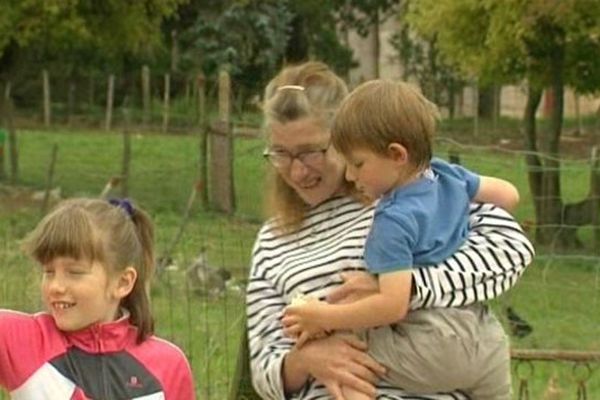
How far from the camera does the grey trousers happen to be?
12.4 feet

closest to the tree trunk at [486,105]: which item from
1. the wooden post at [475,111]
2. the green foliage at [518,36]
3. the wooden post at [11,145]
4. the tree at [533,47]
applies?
the wooden post at [475,111]

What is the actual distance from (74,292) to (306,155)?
25.1 inches

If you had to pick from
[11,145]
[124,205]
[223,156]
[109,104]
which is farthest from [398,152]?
[109,104]

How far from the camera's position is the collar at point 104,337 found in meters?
3.64

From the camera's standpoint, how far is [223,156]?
61.3ft

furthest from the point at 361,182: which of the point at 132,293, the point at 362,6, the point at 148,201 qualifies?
the point at 362,6

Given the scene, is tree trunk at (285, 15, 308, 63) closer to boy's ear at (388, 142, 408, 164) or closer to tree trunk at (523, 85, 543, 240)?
tree trunk at (523, 85, 543, 240)

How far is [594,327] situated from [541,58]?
33.0 feet

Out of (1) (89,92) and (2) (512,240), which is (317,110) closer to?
(2) (512,240)

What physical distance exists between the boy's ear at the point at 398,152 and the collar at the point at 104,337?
0.65 meters

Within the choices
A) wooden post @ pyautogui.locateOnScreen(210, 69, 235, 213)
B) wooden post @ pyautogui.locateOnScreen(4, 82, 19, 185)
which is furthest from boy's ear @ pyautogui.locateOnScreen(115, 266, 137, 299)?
wooden post @ pyautogui.locateOnScreen(4, 82, 19, 185)

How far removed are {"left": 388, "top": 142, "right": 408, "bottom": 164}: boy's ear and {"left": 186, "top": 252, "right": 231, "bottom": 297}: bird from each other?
326 inches

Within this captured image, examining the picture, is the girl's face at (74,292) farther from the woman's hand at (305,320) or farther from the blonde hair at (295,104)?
the blonde hair at (295,104)

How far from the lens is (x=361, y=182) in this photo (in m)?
3.74
